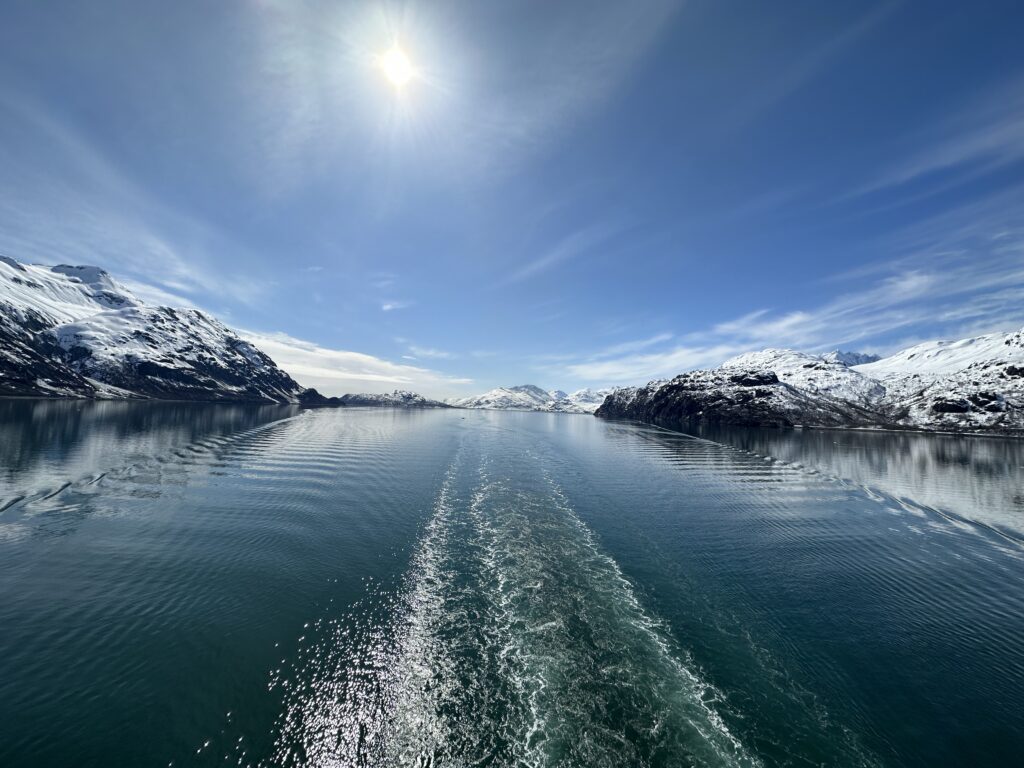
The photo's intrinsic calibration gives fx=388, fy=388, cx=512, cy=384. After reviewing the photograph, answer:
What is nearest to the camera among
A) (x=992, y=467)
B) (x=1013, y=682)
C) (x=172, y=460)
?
(x=1013, y=682)

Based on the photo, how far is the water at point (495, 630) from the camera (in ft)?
41.9

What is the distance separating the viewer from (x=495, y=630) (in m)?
18.4

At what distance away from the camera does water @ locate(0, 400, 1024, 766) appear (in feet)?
41.9

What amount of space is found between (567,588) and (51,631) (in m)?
24.2

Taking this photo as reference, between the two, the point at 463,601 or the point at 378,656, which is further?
the point at 463,601

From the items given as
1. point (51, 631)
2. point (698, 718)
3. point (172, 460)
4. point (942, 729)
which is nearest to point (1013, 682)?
point (942, 729)

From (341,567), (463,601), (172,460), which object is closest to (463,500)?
(341,567)

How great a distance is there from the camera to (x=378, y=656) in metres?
16.4

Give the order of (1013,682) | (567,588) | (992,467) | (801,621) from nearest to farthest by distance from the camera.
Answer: (1013,682) → (801,621) → (567,588) → (992,467)

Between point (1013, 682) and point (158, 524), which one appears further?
point (158, 524)

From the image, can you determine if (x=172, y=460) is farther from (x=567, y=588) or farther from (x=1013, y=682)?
(x=1013, y=682)

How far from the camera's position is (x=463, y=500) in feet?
132

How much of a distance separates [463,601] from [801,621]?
17.7 m

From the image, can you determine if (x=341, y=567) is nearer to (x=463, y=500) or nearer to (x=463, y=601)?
(x=463, y=601)
